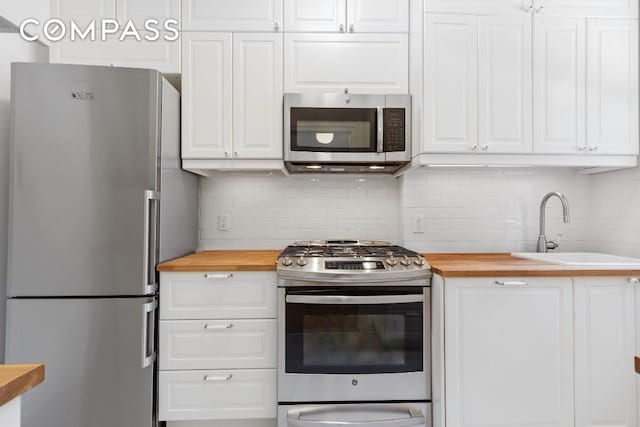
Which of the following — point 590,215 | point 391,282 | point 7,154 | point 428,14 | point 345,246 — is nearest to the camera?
point 391,282

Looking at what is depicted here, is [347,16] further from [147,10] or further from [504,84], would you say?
[147,10]

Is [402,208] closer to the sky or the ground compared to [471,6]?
closer to the ground

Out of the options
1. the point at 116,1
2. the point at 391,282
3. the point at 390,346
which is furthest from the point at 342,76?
the point at 390,346

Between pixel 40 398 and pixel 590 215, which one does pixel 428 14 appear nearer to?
pixel 590 215

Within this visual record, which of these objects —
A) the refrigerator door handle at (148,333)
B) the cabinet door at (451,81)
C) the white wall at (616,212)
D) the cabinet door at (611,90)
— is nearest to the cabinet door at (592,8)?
the cabinet door at (611,90)

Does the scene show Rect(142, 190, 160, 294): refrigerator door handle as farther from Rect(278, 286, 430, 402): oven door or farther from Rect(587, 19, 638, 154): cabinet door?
Rect(587, 19, 638, 154): cabinet door

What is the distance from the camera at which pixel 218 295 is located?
191 cm

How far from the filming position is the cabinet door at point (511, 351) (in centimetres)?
179

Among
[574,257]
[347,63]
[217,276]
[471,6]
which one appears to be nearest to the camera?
[217,276]

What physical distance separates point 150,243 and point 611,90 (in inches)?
106

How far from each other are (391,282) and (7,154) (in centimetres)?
214

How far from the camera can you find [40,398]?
5.74 feet

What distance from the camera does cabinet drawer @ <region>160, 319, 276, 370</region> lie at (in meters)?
1.89

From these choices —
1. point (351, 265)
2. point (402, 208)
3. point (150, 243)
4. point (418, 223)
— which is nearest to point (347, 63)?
point (402, 208)
